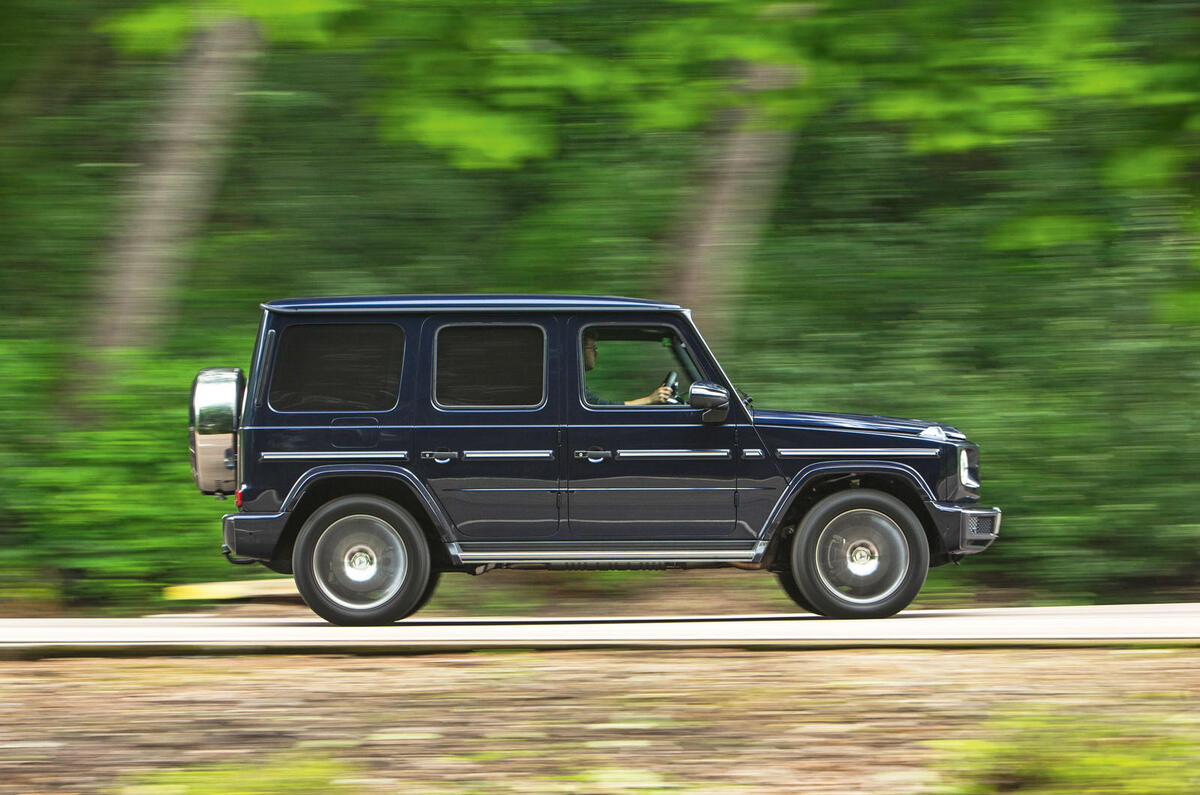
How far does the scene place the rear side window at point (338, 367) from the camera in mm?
8891

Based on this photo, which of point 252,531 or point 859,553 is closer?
point 252,531

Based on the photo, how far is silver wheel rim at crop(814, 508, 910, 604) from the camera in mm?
8969

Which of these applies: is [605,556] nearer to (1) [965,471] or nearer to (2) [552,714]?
(1) [965,471]

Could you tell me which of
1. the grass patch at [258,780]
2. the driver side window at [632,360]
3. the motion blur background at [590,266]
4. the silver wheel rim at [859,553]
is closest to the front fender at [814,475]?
the silver wheel rim at [859,553]

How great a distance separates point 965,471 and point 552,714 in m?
3.72

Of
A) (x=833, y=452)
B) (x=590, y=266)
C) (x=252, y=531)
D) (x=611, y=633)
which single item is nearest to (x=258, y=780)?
(x=611, y=633)

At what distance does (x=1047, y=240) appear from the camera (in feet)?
27.8

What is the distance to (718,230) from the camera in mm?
12070

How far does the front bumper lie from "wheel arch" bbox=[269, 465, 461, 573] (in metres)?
2.76

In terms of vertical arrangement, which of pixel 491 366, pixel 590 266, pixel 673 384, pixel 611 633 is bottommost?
pixel 611 633

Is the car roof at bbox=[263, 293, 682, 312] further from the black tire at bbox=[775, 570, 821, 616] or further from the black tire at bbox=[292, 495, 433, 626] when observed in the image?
the black tire at bbox=[775, 570, 821, 616]

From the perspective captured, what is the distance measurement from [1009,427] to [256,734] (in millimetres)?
6980

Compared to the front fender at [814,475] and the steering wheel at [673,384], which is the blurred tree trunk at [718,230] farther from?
the front fender at [814,475]

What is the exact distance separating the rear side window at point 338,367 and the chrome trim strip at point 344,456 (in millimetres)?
255
